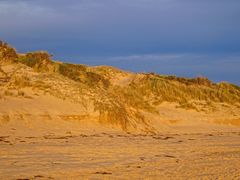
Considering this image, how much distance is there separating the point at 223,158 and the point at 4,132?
6.95m

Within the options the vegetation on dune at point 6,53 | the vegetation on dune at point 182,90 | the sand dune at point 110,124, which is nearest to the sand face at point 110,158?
the sand dune at point 110,124

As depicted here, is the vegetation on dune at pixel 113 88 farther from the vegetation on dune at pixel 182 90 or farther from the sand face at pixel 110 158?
the sand face at pixel 110 158

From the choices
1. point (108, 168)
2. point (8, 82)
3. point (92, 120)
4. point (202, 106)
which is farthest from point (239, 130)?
point (108, 168)

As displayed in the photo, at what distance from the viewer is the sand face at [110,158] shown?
9.96 m

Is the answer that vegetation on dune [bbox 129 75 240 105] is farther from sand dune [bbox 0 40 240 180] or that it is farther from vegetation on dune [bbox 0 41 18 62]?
vegetation on dune [bbox 0 41 18 62]

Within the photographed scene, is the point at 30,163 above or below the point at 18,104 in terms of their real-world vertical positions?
below

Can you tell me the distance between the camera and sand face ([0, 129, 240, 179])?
392 inches

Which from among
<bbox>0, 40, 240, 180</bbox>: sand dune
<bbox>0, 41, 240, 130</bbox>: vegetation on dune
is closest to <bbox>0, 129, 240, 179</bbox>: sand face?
<bbox>0, 40, 240, 180</bbox>: sand dune

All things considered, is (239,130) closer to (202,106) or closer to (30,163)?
(202,106)

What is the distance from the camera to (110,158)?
12.2m

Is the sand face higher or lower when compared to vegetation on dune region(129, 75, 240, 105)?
lower

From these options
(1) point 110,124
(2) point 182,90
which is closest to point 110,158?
(1) point 110,124

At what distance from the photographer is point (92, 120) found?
1839 centimetres

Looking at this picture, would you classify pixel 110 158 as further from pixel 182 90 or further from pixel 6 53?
pixel 182 90
